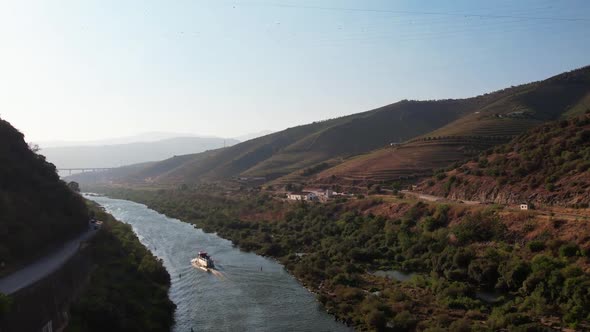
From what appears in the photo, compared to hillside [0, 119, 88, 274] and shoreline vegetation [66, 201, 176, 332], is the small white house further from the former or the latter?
hillside [0, 119, 88, 274]

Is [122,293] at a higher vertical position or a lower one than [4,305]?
lower

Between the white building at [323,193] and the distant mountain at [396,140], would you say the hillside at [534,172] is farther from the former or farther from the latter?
the white building at [323,193]

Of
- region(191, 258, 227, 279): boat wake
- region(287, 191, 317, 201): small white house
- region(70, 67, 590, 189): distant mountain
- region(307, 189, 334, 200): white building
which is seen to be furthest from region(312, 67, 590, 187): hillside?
region(191, 258, 227, 279): boat wake

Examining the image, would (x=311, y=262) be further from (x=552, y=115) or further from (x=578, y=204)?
(x=552, y=115)

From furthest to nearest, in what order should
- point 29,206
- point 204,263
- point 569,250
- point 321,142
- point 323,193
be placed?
point 321,142, point 323,193, point 204,263, point 29,206, point 569,250

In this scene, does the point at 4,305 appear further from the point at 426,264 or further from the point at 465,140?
the point at 465,140

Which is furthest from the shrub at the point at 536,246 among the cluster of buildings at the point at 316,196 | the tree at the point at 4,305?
the cluster of buildings at the point at 316,196

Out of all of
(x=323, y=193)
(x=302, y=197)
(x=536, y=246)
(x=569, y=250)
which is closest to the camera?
(x=569, y=250)

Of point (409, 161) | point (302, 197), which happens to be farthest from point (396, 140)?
point (302, 197)
